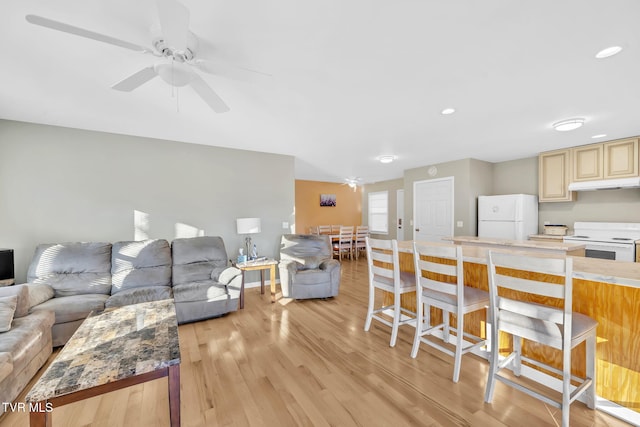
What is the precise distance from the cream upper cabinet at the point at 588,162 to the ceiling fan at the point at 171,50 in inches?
206

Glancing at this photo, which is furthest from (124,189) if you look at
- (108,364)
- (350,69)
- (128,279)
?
(350,69)

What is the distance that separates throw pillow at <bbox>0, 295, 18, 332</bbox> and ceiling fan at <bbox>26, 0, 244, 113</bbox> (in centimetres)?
186

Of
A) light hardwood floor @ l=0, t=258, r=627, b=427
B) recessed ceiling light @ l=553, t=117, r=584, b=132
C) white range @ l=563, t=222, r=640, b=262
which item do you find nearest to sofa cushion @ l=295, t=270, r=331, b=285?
light hardwood floor @ l=0, t=258, r=627, b=427

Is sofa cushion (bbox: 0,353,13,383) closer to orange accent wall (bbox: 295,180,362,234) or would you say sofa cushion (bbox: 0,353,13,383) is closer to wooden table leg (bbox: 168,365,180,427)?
wooden table leg (bbox: 168,365,180,427)

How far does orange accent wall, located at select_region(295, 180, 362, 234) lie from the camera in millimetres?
7957

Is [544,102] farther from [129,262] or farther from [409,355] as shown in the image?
[129,262]

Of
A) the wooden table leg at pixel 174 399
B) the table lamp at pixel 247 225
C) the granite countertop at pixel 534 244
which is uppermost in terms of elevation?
the table lamp at pixel 247 225

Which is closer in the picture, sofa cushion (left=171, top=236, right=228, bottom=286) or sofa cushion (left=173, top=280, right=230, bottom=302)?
sofa cushion (left=173, top=280, right=230, bottom=302)

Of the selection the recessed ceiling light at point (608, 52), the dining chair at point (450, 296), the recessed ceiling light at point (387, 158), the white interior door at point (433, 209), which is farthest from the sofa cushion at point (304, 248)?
→ the recessed ceiling light at point (608, 52)

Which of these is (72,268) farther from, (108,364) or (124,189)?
(108,364)

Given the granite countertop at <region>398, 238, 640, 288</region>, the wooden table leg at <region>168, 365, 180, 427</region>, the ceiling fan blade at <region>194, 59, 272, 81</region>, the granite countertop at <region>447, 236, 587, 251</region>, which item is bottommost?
the wooden table leg at <region>168, 365, 180, 427</region>

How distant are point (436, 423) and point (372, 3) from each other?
96.6 inches

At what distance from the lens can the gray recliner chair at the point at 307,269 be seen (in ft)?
11.9

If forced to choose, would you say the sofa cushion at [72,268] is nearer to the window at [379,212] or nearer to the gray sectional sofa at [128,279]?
the gray sectional sofa at [128,279]
